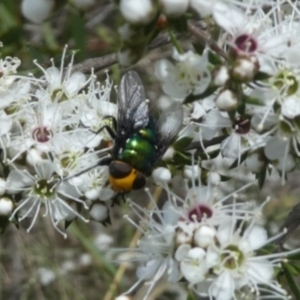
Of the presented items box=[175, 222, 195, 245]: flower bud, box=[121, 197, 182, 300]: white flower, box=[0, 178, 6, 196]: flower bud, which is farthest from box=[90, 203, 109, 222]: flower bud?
box=[175, 222, 195, 245]: flower bud

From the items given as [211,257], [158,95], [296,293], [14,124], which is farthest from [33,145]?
[158,95]

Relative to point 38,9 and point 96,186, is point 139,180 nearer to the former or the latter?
point 96,186

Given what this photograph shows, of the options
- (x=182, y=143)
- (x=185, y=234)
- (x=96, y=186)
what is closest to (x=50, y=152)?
(x=96, y=186)

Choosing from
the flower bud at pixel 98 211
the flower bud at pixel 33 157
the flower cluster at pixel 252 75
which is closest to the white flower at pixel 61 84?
the flower bud at pixel 33 157

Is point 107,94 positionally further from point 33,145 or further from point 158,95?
point 158,95

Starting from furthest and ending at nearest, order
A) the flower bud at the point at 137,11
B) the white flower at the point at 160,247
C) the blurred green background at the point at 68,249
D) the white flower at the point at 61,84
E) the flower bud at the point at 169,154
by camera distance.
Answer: the blurred green background at the point at 68,249 < the white flower at the point at 61,84 < the flower bud at the point at 169,154 < the white flower at the point at 160,247 < the flower bud at the point at 137,11

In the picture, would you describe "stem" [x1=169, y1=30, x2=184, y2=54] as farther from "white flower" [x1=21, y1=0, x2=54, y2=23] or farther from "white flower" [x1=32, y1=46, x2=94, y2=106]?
"white flower" [x1=32, y1=46, x2=94, y2=106]

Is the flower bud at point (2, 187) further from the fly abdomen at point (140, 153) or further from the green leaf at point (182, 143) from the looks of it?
the green leaf at point (182, 143)
